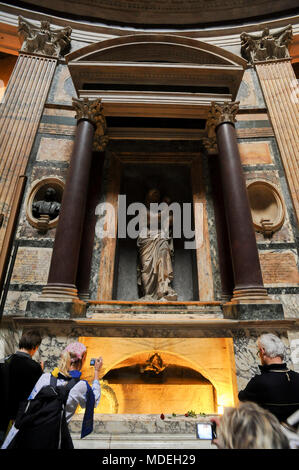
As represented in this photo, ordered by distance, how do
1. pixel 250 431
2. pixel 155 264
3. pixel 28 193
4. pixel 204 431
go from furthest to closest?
1. pixel 28 193
2. pixel 155 264
3. pixel 204 431
4. pixel 250 431

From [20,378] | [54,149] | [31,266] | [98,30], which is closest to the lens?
[20,378]

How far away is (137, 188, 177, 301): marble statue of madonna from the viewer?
586 cm

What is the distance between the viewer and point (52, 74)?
777 cm

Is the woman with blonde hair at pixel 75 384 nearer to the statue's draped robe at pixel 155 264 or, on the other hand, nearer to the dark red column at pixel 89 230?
the dark red column at pixel 89 230

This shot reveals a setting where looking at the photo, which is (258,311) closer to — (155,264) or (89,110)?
(155,264)

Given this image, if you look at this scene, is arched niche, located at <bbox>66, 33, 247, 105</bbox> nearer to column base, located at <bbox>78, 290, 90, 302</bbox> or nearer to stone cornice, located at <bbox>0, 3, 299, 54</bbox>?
stone cornice, located at <bbox>0, 3, 299, 54</bbox>

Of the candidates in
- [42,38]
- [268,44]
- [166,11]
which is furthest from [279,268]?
[166,11]

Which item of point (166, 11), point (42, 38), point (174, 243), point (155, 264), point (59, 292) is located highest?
point (166, 11)

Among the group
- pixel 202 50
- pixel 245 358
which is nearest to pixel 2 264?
pixel 245 358

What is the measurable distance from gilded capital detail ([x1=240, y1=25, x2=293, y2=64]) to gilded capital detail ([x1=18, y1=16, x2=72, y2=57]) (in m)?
5.72

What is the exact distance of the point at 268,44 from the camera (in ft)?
26.6

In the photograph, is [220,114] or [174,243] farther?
[174,243]

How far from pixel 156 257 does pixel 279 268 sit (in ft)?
8.71

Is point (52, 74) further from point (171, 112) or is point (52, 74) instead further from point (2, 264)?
point (2, 264)
